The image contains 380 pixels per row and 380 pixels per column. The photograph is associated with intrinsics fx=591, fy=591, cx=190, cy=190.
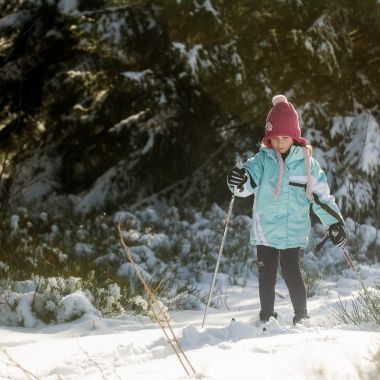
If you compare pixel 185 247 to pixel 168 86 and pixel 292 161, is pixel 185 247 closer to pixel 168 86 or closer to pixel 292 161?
pixel 168 86

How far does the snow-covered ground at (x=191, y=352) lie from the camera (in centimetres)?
246

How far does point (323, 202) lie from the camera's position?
451cm

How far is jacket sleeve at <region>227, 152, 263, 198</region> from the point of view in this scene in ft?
14.8

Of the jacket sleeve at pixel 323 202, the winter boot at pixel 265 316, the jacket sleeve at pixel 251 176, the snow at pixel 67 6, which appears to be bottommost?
the winter boot at pixel 265 316

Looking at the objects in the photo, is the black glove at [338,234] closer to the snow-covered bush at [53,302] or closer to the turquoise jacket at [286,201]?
the turquoise jacket at [286,201]

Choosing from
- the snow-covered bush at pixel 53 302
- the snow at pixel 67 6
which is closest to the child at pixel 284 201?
the snow-covered bush at pixel 53 302

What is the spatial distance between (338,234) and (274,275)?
58 centimetres

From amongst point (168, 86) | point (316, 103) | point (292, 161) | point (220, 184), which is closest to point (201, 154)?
point (220, 184)

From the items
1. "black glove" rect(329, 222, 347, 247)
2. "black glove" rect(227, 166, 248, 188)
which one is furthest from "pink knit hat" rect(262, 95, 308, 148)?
"black glove" rect(329, 222, 347, 247)

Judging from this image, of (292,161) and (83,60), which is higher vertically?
(83,60)

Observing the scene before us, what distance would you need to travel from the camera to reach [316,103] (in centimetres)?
953

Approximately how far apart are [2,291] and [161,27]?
565 cm

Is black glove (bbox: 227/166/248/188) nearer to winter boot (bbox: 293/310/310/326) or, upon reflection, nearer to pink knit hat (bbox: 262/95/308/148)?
pink knit hat (bbox: 262/95/308/148)

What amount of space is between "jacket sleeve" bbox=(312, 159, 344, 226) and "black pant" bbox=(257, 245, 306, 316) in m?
0.34
